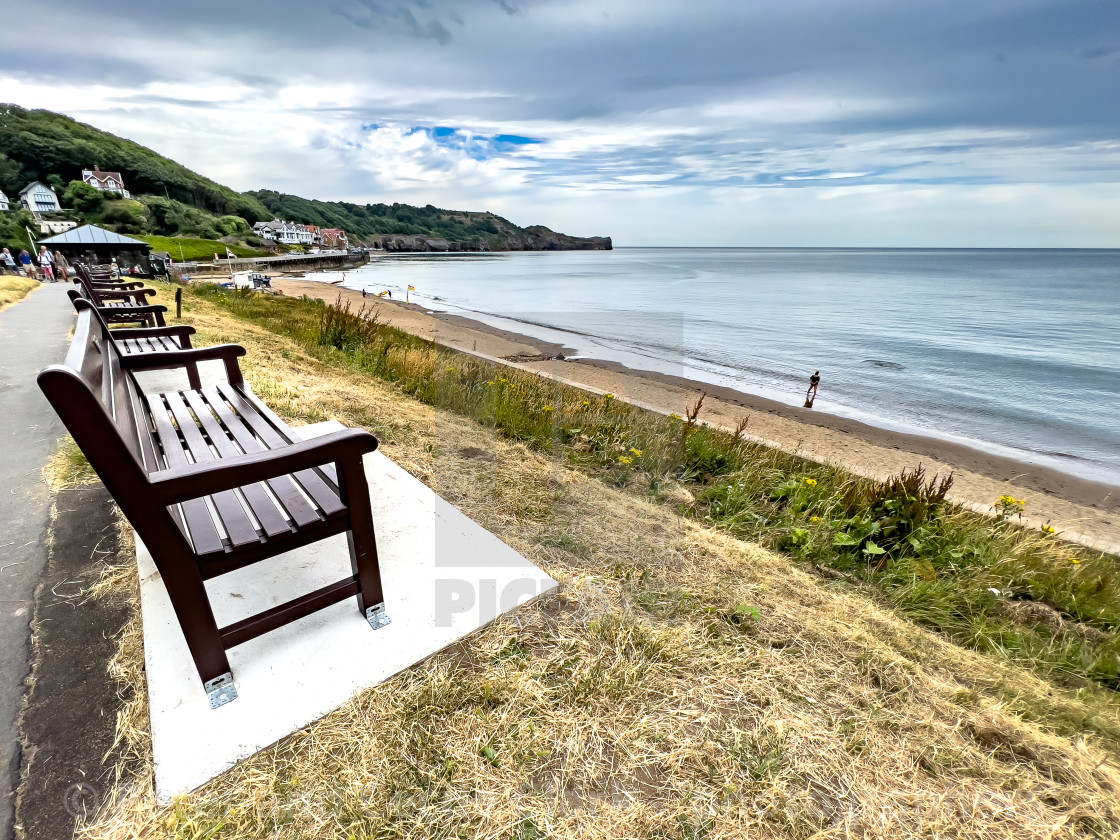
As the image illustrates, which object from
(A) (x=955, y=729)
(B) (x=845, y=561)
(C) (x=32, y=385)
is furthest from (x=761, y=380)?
(C) (x=32, y=385)

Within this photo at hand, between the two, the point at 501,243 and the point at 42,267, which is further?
the point at 501,243

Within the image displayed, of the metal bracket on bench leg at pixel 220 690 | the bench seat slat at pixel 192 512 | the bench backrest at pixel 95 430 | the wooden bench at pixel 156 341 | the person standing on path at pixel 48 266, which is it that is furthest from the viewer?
the person standing on path at pixel 48 266

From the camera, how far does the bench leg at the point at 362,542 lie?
1.79 metres

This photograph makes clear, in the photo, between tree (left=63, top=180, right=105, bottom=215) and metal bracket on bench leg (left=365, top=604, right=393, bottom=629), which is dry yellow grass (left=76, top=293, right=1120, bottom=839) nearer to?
Result: metal bracket on bench leg (left=365, top=604, right=393, bottom=629)

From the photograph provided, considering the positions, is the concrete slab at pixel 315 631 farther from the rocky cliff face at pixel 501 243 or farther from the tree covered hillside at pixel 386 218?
the rocky cliff face at pixel 501 243

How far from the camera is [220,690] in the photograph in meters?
1.74

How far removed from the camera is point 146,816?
142 cm

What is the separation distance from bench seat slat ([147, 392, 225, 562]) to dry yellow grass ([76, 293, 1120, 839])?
2.16ft

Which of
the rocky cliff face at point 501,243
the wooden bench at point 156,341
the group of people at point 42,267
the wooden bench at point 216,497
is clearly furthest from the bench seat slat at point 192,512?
the rocky cliff face at point 501,243

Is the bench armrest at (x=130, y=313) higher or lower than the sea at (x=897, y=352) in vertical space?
higher

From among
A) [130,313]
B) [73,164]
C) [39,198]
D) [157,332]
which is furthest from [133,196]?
[157,332]

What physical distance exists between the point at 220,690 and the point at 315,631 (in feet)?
1.26

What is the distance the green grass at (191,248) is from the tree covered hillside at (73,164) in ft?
106

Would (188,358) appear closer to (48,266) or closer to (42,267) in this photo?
(48,266)
